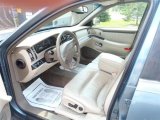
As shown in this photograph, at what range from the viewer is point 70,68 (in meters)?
2.41

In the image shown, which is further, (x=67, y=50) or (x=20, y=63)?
(x=67, y=50)

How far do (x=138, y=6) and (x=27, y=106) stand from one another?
1.40 m

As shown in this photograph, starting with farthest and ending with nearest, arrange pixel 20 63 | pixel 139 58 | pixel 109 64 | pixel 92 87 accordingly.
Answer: pixel 109 64
pixel 92 87
pixel 20 63
pixel 139 58

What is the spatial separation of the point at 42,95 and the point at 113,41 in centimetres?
137

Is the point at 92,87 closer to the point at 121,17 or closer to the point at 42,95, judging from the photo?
the point at 42,95

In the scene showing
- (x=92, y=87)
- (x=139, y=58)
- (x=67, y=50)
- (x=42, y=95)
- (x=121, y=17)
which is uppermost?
(x=139, y=58)

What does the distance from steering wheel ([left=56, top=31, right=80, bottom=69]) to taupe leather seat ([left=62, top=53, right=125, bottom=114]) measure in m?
0.16

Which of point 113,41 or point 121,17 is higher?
point 121,17

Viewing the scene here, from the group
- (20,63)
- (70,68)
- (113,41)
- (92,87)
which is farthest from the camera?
(113,41)

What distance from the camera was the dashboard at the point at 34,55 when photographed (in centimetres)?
194

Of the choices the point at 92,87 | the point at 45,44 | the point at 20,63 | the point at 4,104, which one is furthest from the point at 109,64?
the point at 4,104

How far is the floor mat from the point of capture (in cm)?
212

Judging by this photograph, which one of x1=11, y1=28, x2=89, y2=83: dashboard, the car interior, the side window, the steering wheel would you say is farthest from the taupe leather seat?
the side window

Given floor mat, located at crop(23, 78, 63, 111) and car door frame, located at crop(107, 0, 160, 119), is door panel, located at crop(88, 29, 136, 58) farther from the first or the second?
car door frame, located at crop(107, 0, 160, 119)
